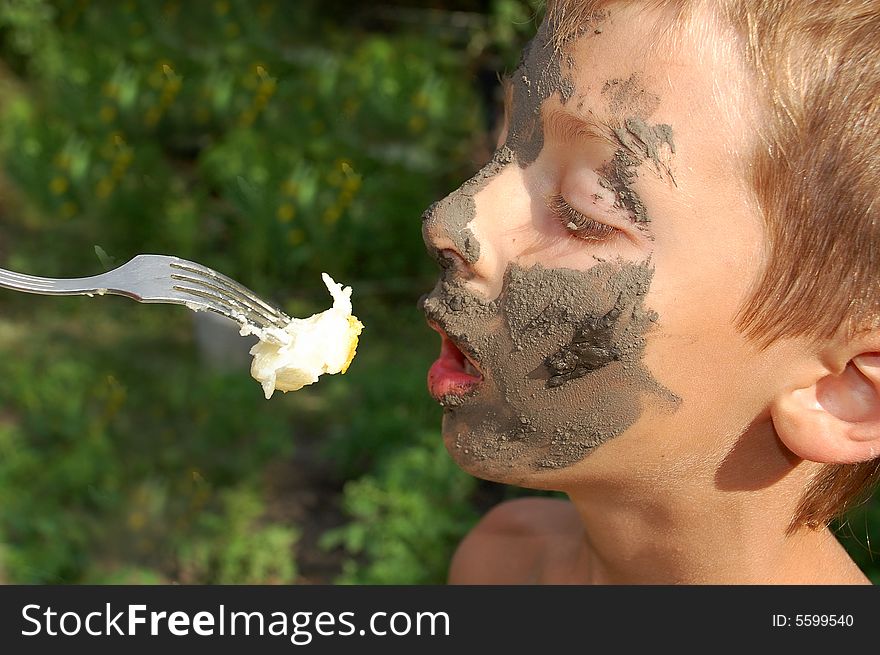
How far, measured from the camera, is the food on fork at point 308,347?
130cm

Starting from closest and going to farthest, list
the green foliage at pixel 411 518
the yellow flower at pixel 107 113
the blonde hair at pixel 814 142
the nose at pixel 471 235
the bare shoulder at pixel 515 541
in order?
the blonde hair at pixel 814 142, the nose at pixel 471 235, the bare shoulder at pixel 515 541, the green foliage at pixel 411 518, the yellow flower at pixel 107 113

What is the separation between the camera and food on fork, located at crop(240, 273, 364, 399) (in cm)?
130

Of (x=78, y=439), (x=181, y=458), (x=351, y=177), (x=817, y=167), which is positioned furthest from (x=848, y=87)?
(x=78, y=439)

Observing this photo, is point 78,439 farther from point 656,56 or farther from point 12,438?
point 656,56

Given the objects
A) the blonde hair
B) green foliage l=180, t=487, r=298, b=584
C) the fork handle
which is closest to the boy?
the blonde hair

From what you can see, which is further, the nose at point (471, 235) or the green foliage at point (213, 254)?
the green foliage at point (213, 254)

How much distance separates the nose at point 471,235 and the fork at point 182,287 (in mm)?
317

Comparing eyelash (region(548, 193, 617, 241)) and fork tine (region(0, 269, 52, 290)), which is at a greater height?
fork tine (region(0, 269, 52, 290))

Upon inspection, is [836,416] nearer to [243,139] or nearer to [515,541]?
[515,541]

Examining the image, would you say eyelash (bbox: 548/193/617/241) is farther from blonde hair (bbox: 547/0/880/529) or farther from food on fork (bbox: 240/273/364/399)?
food on fork (bbox: 240/273/364/399)

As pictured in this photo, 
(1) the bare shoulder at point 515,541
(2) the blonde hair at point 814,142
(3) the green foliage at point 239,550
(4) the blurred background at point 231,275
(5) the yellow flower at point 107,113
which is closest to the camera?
(2) the blonde hair at point 814,142

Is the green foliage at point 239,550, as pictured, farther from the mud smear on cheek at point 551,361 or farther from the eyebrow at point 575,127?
the eyebrow at point 575,127

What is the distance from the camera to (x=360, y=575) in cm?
267

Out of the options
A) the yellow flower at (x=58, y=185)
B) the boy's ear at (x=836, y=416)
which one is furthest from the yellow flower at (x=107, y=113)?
the boy's ear at (x=836, y=416)
